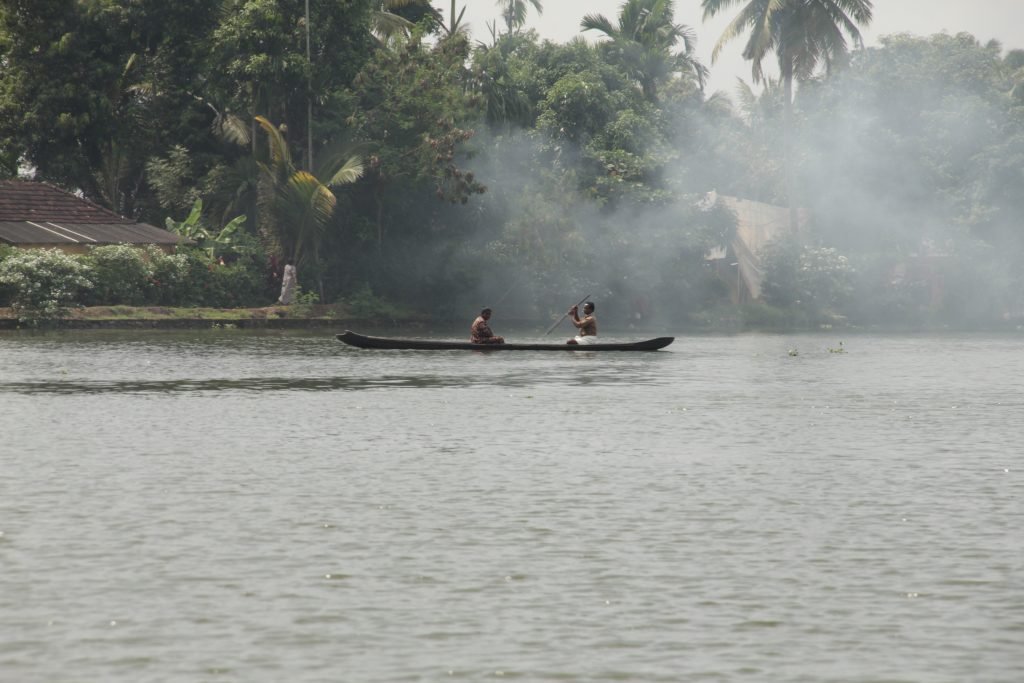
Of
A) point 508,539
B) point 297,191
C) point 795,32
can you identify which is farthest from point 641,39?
point 508,539

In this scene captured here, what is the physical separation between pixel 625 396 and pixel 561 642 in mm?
18148

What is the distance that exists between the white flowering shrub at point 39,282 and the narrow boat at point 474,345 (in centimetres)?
1750

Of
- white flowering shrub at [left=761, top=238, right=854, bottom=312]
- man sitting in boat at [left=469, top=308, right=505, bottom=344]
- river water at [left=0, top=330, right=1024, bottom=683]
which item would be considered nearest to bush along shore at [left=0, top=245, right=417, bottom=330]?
white flowering shrub at [left=761, top=238, right=854, bottom=312]

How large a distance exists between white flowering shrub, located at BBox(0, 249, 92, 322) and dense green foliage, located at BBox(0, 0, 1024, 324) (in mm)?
142

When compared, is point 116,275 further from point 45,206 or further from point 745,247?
point 745,247

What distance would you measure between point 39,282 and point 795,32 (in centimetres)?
3607

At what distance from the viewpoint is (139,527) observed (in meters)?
12.2

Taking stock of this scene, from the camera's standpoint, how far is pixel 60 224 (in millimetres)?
57750

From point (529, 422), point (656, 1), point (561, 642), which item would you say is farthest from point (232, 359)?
point (656, 1)

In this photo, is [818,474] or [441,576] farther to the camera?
[818,474]

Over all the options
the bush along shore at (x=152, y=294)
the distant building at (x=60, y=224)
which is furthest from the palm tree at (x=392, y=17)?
the distant building at (x=60, y=224)

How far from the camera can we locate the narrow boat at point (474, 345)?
119 feet

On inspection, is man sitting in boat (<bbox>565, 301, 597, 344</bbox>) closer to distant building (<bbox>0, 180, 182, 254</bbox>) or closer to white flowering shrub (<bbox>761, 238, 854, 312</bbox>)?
distant building (<bbox>0, 180, 182, 254</bbox>)

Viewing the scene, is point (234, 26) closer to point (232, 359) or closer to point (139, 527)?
point (232, 359)
